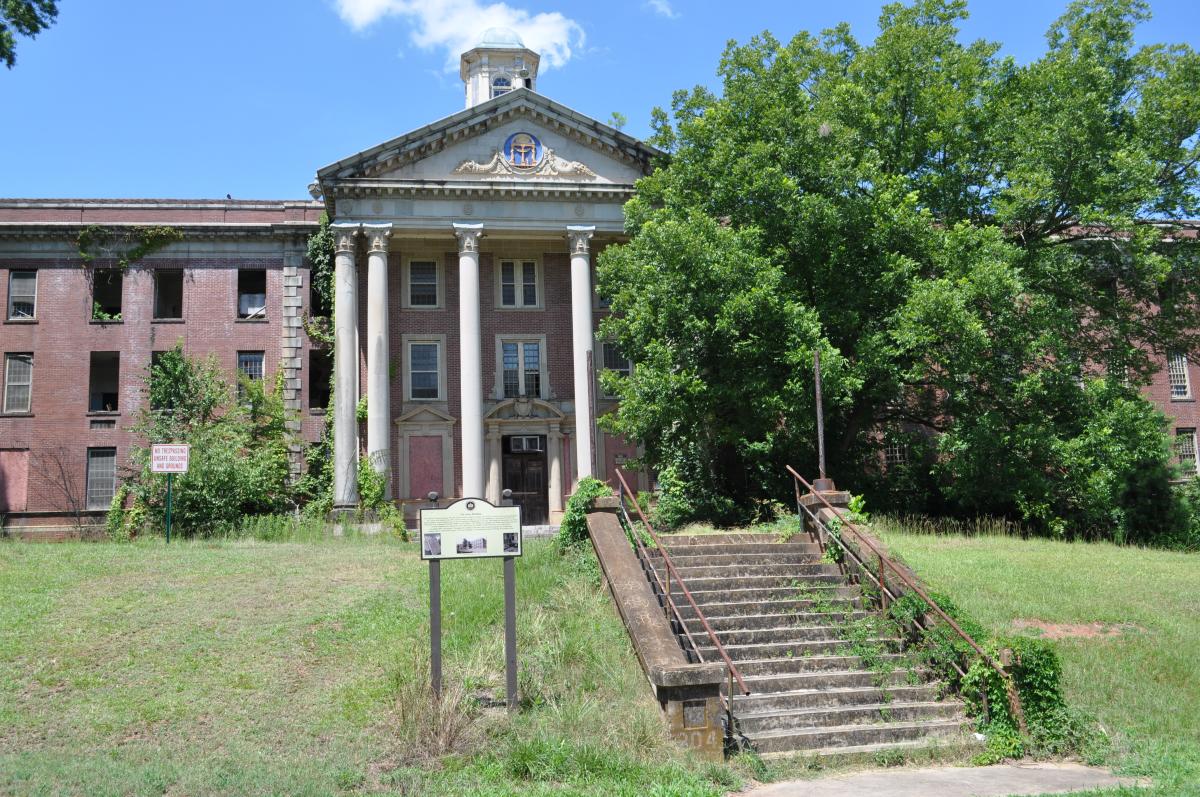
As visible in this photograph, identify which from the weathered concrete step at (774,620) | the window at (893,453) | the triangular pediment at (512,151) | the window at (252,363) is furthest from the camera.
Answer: the window at (252,363)

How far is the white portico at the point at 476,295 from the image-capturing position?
3100cm

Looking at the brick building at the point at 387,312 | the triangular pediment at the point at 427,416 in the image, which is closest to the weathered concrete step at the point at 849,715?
the brick building at the point at 387,312

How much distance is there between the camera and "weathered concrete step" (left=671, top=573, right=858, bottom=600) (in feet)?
50.5

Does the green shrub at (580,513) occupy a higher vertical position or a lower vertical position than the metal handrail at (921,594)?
higher

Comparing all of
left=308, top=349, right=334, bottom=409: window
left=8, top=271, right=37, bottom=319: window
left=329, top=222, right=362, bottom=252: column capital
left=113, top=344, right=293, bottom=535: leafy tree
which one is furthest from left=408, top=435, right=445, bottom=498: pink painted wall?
left=8, top=271, right=37, bottom=319: window

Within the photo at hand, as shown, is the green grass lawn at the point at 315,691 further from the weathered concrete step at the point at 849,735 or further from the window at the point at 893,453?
the window at the point at 893,453

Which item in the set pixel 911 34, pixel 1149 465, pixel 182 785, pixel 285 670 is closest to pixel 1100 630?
pixel 285 670

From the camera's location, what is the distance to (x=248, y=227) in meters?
34.9

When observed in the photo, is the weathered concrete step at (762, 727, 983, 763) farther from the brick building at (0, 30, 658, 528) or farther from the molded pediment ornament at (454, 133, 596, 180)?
the molded pediment ornament at (454, 133, 596, 180)

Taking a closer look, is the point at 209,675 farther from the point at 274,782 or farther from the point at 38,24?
the point at 38,24

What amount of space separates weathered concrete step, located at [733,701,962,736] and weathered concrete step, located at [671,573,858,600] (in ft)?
10.2

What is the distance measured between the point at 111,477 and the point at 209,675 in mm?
24493

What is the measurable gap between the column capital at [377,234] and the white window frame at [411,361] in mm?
3424

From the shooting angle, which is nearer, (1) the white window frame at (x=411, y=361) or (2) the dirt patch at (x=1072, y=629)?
(2) the dirt patch at (x=1072, y=629)
